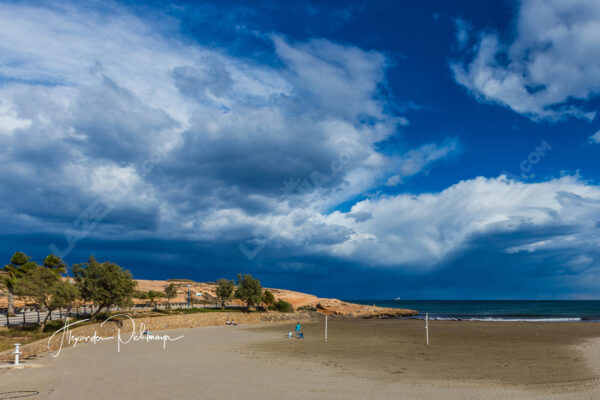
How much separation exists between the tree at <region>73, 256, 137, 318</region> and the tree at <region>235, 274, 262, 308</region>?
115 ft

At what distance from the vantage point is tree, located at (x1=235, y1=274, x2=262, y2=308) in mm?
76500

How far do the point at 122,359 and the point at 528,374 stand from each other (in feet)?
78.8

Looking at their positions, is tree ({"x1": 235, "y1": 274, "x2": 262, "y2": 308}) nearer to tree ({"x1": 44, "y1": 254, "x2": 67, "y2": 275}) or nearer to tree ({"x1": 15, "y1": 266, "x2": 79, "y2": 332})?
tree ({"x1": 44, "y1": 254, "x2": 67, "y2": 275})

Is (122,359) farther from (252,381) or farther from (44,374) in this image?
(252,381)

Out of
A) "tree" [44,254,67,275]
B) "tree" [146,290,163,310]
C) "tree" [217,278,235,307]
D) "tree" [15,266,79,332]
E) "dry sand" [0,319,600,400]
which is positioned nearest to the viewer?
"dry sand" [0,319,600,400]

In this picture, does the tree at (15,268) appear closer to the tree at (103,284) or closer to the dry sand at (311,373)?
the tree at (103,284)

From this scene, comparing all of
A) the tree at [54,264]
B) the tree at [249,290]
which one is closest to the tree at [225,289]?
the tree at [249,290]

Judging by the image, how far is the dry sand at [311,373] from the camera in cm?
1695

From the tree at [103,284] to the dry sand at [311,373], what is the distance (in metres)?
8.28

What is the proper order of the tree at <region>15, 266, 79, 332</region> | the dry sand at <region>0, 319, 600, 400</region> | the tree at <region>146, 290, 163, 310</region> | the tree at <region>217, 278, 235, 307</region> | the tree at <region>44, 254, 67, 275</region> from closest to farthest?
the dry sand at <region>0, 319, 600, 400</region>
the tree at <region>15, 266, 79, 332</region>
the tree at <region>44, 254, 67, 275</region>
the tree at <region>146, 290, 163, 310</region>
the tree at <region>217, 278, 235, 307</region>

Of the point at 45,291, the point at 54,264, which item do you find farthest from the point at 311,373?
the point at 54,264

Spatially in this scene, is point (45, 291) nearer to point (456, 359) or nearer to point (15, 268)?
point (15, 268)

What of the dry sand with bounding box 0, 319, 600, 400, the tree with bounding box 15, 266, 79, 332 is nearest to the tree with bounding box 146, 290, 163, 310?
the tree with bounding box 15, 266, 79, 332

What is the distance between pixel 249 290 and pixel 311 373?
187 feet
